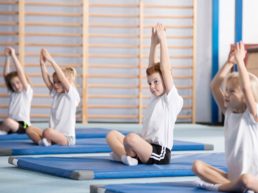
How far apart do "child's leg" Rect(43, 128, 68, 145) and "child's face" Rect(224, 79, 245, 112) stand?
3.16 metres

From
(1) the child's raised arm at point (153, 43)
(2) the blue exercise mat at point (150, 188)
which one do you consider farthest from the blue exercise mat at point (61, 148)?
(2) the blue exercise mat at point (150, 188)

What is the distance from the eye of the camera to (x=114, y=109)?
12.6 m

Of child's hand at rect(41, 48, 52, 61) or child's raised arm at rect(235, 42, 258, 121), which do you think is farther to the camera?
child's hand at rect(41, 48, 52, 61)

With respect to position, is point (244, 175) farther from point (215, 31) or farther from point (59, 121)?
point (215, 31)

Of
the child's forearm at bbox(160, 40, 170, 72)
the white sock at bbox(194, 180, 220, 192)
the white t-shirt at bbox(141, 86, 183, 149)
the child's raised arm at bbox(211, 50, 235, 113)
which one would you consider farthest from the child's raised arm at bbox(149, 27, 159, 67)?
the white sock at bbox(194, 180, 220, 192)

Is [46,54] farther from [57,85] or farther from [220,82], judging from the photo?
[220,82]

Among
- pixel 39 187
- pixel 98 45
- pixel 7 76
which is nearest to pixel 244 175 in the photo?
pixel 39 187

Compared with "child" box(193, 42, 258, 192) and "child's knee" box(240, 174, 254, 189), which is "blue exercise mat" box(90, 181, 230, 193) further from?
"child's knee" box(240, 174, 254, 189)

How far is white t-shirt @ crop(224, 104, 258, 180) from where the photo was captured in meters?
4.10

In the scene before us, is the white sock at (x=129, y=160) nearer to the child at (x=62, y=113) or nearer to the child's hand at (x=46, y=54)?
the child's hand at (x=46, y=54)

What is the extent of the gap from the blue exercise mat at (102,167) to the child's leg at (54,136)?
1095 mm

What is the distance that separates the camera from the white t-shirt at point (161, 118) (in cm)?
539

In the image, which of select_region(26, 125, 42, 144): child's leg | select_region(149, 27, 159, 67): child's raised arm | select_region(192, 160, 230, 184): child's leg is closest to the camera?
select_region(192, 160, 230, 184): child's leg

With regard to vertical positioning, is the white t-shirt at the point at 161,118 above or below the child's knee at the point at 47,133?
above
